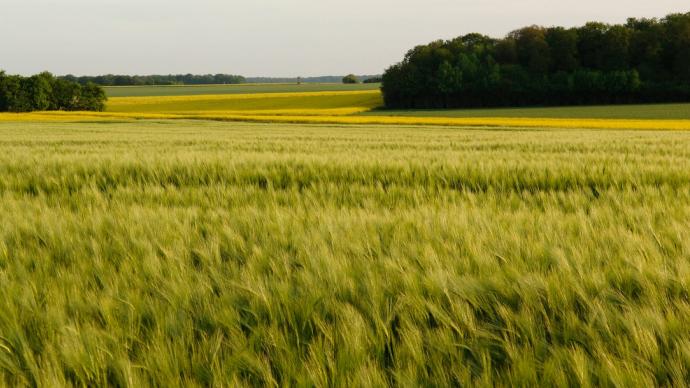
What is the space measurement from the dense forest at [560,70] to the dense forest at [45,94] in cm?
3292

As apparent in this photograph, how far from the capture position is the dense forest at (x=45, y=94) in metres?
57.9

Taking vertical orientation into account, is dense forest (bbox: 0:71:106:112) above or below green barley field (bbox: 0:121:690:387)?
above

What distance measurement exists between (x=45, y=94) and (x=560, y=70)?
2258 inches

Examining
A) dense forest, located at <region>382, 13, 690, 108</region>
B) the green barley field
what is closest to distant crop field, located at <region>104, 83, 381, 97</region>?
dense forest, located at <region>382, 13, 690, 108</region>

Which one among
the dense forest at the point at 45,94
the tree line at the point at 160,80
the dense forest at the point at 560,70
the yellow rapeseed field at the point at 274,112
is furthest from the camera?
the tree line at the point at 160,80

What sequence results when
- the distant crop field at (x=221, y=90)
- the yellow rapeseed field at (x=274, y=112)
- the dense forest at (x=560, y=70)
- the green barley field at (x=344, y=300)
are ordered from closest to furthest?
the green barley field at (x=344, y=300)
the yellow rapeseed field at (x=274, y=112)
the dense forest at (x=560, y=70)
the distant crop field at (x=221, y=90)

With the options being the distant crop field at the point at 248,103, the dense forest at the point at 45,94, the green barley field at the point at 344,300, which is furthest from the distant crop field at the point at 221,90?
the green barley field at the point at 344,300

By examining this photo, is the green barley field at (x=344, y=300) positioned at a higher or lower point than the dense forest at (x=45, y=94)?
lower

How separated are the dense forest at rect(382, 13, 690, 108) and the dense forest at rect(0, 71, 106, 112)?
32.9m

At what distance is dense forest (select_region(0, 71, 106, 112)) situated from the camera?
57.9 m

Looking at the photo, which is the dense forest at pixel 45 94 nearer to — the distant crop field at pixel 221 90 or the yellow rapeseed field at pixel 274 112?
the yellow rapeseed field at pixel 274 112

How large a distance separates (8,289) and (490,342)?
4.68 ft

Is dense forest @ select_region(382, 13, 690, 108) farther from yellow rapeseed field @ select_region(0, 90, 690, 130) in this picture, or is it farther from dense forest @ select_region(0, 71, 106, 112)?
dense forest @ select_region(0, 71, 106, 112)

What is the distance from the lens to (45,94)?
197ft
